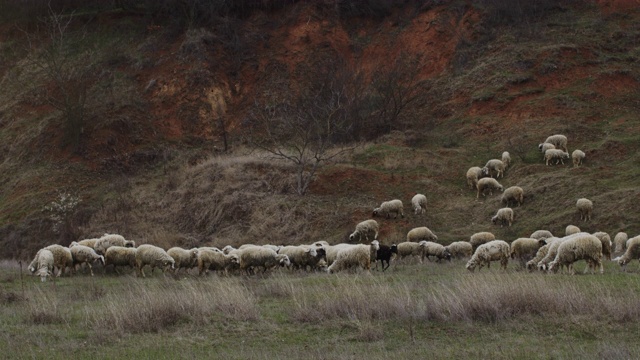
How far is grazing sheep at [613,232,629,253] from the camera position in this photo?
24158 millimetres

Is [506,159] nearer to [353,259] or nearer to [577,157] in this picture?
[577,157]

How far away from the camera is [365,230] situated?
1191 inches

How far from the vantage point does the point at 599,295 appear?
13.0 meters

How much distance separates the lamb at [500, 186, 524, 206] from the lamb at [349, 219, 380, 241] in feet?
20.9

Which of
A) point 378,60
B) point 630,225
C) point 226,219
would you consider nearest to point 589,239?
point 630,225

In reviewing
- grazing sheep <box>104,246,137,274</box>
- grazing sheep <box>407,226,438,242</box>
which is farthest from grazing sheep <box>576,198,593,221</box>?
grazing sheep <box>104,246,137,274</box>

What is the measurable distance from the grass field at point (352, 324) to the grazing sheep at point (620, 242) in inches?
378

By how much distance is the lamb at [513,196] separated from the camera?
3139 cm

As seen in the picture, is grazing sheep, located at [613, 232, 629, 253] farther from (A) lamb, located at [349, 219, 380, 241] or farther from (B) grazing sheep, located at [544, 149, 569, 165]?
(B) grazing sheep, located at [544, 149, 569, 165]

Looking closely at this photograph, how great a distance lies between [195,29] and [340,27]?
13.0 m

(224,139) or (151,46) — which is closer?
(224,139)

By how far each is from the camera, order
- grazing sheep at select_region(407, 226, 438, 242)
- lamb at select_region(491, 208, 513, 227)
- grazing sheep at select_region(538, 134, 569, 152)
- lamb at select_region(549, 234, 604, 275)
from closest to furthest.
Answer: lamb at select_region(549, 234, 604, 275) → grazing sheep at select_region(407, 226, 438, 242) → lamb at select_region(491, 208, 513, 227) → grazing sheep at select_region(538, 134, 569, 152)

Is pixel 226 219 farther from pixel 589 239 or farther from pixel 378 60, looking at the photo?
pixel 378 60

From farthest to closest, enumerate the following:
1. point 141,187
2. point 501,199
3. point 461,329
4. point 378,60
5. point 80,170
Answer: point 378,60, point 80,170, point 141,187, point 501,199, point 461,329
